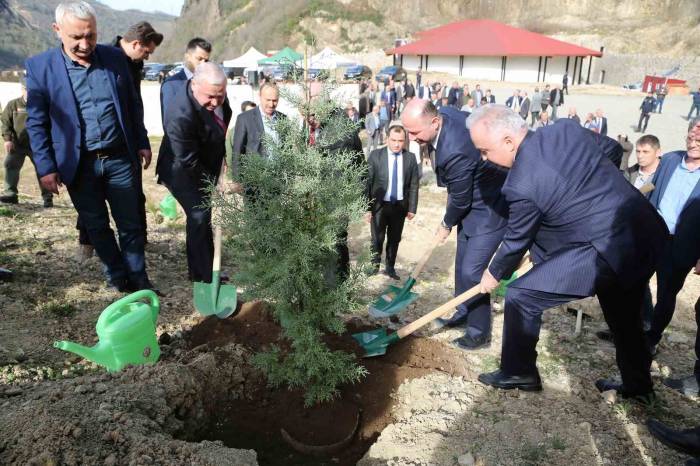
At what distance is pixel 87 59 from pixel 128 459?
2.93 meters

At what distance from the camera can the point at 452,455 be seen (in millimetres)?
2912

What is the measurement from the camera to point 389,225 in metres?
5.79

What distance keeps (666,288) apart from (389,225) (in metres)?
2.82

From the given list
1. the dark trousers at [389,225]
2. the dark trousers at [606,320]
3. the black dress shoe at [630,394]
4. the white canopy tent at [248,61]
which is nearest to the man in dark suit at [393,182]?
the dark trousers at [389,225]

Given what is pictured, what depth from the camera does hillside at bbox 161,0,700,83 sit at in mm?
43156

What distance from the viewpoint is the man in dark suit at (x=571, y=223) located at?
2.93 m

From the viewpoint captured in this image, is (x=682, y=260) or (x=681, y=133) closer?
(x=682, y=260)

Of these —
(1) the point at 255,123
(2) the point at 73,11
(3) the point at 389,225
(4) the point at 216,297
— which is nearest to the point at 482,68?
(3) the point at 389,225

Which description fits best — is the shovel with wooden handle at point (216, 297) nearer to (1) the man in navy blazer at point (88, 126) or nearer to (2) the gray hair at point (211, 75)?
(1) the man in navy blazer at point (88, 126)

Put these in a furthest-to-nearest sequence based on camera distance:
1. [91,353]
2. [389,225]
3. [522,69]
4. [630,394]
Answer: [522,69]
[389,225]
[630,394]
[91,353]

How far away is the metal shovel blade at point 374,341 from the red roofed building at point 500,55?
38.0 meters

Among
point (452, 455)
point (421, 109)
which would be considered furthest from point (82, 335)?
point (421, 109)

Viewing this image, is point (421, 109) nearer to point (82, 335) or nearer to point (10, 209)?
point (82, 335)

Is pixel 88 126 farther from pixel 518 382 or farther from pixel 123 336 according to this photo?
pixel 518 382
